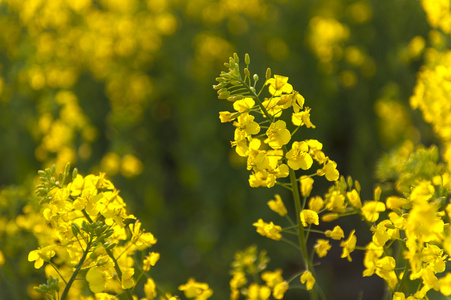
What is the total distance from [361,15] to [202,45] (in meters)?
1.57

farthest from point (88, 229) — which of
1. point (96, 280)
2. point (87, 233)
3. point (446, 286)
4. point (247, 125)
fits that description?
point (446, 286)

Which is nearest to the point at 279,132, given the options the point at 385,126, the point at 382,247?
the point at 382,247

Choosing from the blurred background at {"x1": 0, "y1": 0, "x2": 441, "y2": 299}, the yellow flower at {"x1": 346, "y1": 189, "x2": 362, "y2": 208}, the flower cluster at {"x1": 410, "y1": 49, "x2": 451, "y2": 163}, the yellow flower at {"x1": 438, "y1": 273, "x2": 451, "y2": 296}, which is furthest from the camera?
the blurred background at {"x1": 0, "y1": 0, "x2": 441, "y2": 299}

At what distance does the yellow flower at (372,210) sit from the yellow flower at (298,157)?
0.62 feet

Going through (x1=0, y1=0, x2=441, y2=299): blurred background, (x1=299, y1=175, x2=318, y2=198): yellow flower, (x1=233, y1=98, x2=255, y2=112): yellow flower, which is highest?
(x1=0, y1=0, x2=441, y2=299): blurred background

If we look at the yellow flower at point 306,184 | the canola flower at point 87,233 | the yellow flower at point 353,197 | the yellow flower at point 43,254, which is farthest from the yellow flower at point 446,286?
the yellow flower at point 43,254

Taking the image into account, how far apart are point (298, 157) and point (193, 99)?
3.05 metres

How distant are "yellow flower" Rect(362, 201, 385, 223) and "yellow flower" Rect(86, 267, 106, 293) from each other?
2.14 ft

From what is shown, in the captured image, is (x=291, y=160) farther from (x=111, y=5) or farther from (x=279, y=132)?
(x=111, y=5)

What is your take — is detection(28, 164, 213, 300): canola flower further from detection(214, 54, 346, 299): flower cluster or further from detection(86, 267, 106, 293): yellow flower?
detection(214, 54, 346, 299): flower cluster

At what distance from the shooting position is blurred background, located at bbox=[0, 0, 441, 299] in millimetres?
3596

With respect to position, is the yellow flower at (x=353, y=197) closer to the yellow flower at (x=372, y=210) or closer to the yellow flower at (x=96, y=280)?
the yellow flower at (x=372, y=210)

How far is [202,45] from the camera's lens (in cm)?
496

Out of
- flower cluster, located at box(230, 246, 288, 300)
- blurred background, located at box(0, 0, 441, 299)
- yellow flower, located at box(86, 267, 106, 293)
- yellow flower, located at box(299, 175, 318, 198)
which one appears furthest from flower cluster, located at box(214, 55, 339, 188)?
blurred background, located at box(0, 0, 441, 299)
